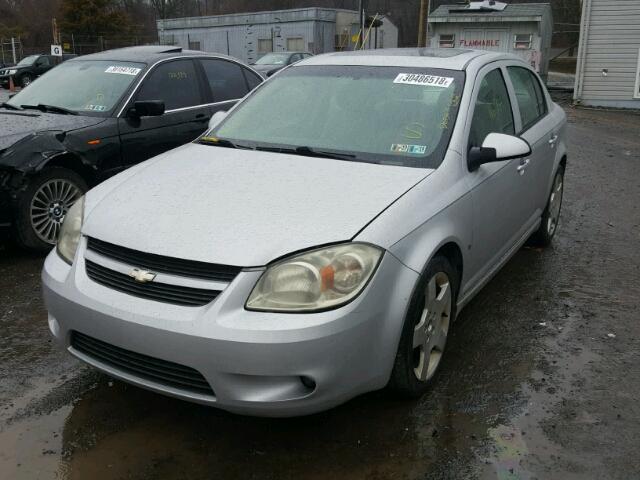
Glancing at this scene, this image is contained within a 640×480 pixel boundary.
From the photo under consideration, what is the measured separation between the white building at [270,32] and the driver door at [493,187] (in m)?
35.7

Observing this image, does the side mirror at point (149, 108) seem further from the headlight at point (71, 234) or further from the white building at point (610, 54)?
the white building at point (610, 54)

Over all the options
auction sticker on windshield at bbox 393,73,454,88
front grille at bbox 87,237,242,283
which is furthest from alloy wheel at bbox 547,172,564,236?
front grille at bbox 87,237,242,283

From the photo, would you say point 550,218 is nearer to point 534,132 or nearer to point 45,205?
point 534,132

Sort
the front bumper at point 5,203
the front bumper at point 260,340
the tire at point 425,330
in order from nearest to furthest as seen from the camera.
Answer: the front bumper at point 260,340, the tire at point 425,330, the front bumper at point 5,203

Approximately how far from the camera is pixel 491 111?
4.07 metres

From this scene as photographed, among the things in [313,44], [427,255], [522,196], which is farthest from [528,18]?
[427,255]

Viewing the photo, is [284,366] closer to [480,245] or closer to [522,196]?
[480,245]

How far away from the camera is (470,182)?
3.48 meters

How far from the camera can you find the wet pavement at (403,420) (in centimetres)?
272

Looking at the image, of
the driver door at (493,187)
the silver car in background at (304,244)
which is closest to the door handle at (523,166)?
the driver door at (493,187)

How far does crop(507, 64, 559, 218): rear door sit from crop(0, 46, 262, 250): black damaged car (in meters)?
3.02

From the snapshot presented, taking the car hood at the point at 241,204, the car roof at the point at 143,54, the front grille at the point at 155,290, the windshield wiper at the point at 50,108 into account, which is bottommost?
the front grille at the point at 155,290

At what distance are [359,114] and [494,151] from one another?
81 centimetres

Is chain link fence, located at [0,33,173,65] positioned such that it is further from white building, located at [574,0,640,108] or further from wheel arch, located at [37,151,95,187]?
wheel arch, located at [37,151,95,187]
